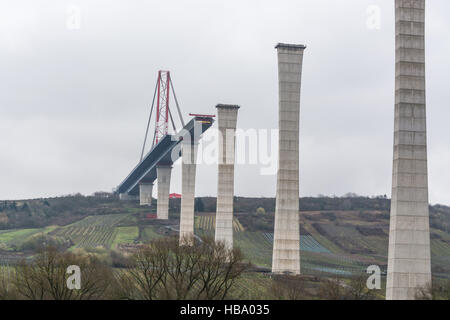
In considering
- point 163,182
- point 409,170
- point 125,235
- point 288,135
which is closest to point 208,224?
point 163,182

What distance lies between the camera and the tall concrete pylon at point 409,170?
59.4 m

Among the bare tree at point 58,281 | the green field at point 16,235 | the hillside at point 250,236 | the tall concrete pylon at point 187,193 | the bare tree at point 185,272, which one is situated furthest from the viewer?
the green field at point 16,235

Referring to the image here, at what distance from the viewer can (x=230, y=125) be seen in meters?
110

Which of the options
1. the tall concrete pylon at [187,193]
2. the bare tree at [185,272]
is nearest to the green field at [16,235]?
the tall concrete pylon at [187,193]

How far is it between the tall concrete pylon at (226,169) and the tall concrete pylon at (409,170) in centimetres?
4970

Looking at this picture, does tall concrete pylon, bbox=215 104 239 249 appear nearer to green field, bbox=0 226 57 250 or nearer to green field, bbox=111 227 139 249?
green field, bbox=111 227 139 249

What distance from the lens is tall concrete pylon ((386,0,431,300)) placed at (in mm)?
59375

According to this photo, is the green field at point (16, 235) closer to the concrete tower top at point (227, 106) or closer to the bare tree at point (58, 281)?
the concrete tower top at point (227, 106)

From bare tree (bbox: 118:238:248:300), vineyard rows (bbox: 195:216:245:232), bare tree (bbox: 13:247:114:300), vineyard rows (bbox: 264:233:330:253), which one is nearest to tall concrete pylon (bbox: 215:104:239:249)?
bare tree (bbox: 118:238:248:300)

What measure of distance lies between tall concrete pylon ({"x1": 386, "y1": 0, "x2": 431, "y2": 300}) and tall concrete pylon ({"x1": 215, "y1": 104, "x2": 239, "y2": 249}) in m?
49.7

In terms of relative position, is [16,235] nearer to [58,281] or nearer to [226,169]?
[226,169]
